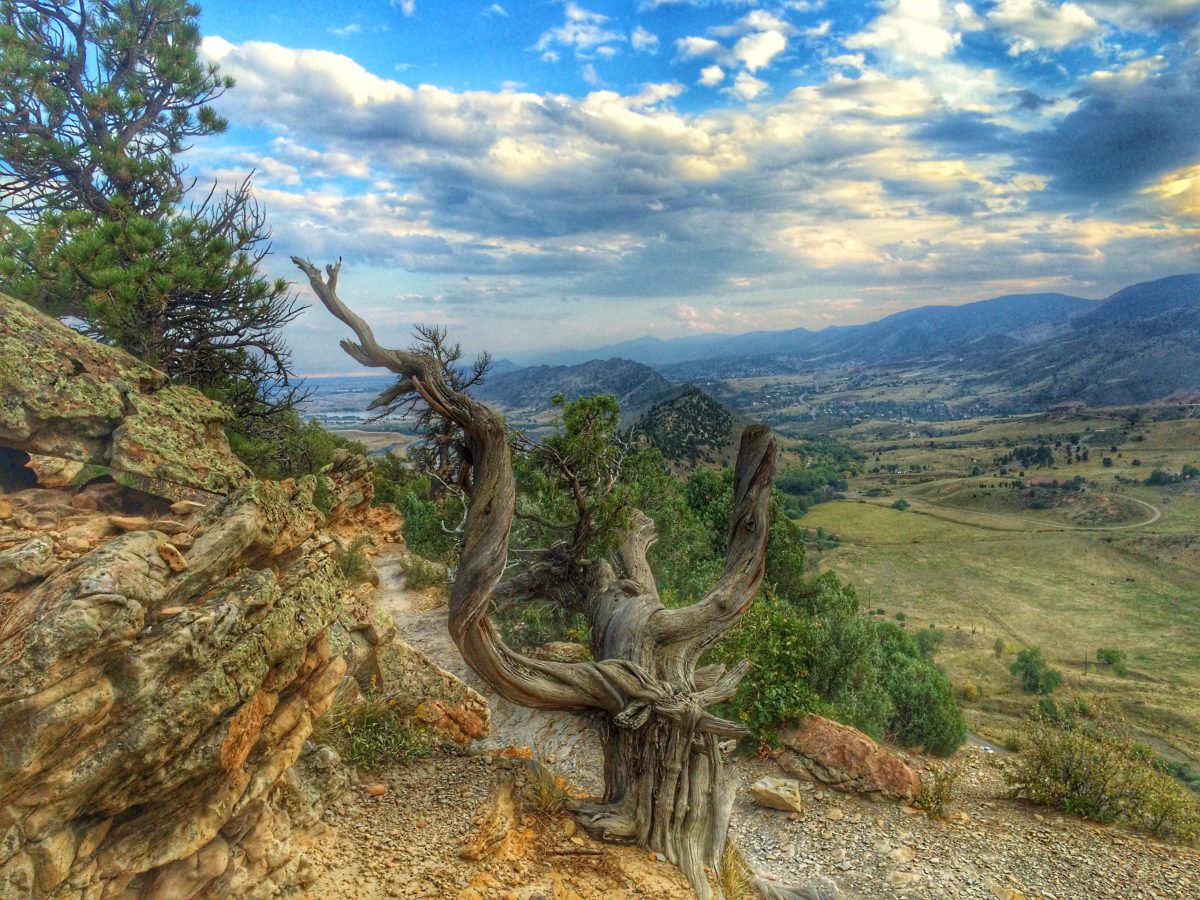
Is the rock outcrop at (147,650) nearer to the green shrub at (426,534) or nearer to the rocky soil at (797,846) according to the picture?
the rocky soil at (797,846)

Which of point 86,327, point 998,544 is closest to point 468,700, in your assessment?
point 86,327

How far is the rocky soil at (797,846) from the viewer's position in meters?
6.21

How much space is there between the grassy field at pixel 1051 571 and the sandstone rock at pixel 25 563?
51.5 feet

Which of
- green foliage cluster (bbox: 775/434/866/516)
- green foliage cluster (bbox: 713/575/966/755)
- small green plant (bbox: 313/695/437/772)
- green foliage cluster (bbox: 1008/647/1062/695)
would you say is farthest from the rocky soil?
green foliage cluster (bbox: 775/434/866/516)

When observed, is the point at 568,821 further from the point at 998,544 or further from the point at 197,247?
the point at 998,544

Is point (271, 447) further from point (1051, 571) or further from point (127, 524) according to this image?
point (1051, 571)

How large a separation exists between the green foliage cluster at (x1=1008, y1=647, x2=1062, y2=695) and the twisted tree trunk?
2033 inches

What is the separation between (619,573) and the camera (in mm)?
11117

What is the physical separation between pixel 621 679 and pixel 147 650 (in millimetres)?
A: 5265

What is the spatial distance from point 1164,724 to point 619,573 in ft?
170

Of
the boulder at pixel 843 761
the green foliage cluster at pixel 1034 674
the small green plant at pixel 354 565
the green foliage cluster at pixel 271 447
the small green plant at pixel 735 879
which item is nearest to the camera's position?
the small green plant at pixel 735 879

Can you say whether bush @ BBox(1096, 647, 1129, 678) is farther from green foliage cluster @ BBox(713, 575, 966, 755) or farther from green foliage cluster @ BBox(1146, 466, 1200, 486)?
green foliage cluster @ BBox(1146, 466, 1200, 486)

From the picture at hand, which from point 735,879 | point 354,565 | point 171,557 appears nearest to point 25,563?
point 171,557

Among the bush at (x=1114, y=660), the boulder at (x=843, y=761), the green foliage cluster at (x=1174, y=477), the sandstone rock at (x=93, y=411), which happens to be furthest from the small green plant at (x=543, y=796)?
the green foliage cluster at (x=1174, y=477)
